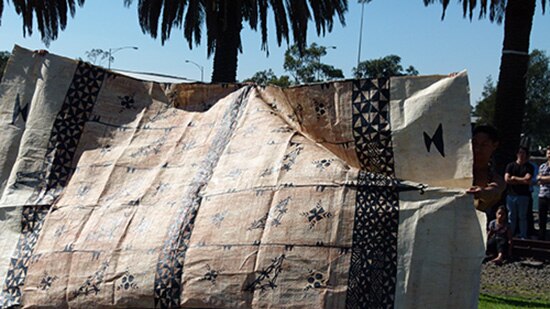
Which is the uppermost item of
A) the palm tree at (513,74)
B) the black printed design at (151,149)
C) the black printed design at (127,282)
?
the palm tree at (513,74)

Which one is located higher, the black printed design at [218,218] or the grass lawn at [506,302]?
the black printed design at [218,218]

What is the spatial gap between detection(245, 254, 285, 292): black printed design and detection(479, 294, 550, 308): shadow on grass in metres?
3.91

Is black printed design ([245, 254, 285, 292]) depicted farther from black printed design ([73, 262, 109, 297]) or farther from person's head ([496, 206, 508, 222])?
person's head ([496, 206, 508, 222])

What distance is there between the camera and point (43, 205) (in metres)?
4.47

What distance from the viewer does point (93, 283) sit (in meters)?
3.97

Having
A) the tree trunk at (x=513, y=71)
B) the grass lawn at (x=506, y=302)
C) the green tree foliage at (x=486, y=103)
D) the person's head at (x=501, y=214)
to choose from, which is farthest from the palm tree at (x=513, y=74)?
the green tree foliage at (x=486, y=103)

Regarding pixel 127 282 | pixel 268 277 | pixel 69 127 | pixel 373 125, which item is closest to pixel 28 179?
pixel 69 127

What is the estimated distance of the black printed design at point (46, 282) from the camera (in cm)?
410

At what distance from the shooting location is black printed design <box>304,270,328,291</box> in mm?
3500

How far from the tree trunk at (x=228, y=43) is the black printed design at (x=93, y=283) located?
1169 cm

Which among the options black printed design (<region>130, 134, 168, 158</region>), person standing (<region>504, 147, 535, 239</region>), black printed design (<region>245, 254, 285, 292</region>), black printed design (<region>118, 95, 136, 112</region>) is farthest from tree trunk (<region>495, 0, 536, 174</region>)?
black printed design (<region>245, 254, 285, 292</region>)

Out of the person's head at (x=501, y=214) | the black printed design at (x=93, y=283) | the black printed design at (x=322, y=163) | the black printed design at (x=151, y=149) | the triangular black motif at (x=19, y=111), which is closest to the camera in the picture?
the black printed design at (x=322, y=163)

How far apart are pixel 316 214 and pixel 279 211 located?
196 millimetres

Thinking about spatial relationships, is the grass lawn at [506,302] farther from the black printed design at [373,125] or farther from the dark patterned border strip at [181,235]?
the dark patterned border strip at [181,235]
